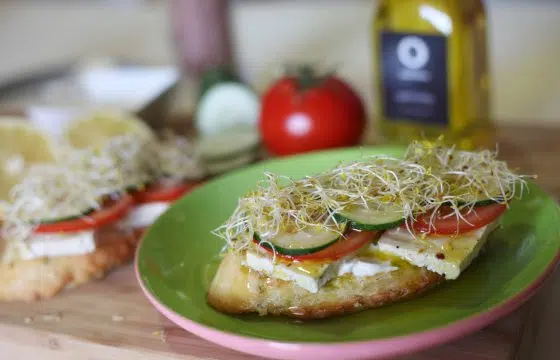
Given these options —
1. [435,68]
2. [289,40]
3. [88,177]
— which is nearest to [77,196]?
[88,177]

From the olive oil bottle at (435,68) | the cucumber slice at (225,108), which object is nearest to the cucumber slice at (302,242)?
the olive oil bottle at (435,68)

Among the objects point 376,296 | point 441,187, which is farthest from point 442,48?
point 376,296

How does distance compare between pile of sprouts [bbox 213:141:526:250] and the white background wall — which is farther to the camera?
the white background wall

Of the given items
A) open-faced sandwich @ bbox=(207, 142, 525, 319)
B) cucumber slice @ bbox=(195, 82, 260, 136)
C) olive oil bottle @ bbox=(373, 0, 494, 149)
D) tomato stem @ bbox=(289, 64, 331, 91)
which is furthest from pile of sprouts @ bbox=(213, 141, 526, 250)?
cucumber slice @ bbox=(195, 82, 260, 136)

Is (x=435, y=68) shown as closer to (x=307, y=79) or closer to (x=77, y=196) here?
(x=307, y=79)

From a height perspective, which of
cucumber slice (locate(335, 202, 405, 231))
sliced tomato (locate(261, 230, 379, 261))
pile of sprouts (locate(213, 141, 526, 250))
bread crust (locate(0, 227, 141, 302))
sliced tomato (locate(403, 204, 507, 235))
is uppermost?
pile of sprouts (locate(213, 141, 526, 250))

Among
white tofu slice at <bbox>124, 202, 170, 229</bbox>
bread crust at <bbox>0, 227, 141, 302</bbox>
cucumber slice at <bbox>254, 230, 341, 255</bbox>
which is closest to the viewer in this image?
cucumber slice at <bbox>254, 230, 341, 255</bbox>

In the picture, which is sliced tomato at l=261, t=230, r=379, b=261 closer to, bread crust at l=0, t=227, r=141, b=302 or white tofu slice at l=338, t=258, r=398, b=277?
white tofu slice at l=338, t=258, r=398, b=277
